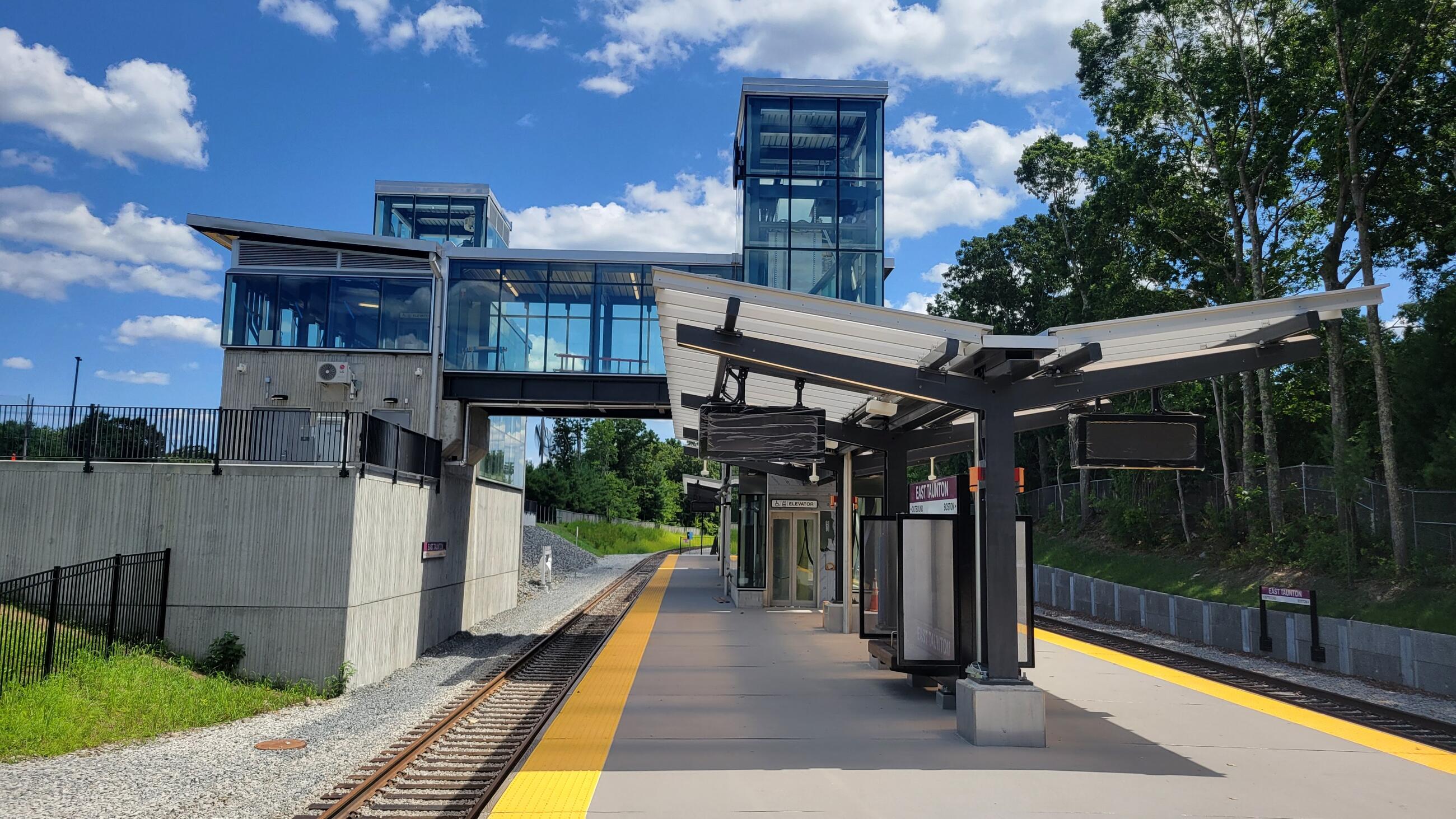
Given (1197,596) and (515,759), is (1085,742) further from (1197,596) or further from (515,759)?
(1197,596)

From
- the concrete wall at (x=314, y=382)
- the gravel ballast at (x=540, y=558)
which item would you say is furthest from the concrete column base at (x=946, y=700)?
the gravel ballast at (x=540, y=558)

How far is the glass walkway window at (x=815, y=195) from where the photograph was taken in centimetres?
2125

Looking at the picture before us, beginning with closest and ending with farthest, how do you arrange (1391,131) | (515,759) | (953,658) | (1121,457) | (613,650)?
1. (515,759)
2. (1121,457)
3. (953,658)
4. (613,650)
5. (1391,131)

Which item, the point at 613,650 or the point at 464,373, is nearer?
the point at 613,650

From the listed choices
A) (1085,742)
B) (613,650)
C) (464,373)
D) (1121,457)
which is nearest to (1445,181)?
(1121,457)

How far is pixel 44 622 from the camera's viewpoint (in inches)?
432

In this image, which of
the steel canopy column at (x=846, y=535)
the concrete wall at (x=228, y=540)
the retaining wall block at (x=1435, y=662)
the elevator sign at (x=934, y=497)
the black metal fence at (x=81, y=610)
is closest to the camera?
the black metal fence at (x=81, y=610)

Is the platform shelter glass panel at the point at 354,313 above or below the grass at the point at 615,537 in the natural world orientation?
above

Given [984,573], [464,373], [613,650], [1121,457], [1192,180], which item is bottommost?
[613,650]

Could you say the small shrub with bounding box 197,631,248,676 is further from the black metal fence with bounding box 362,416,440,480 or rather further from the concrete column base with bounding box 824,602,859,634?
the concrete column base with bounding box 824,602,859,634

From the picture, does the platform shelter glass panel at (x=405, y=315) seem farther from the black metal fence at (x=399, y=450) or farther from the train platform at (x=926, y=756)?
the train platform at (x=926, y=756)

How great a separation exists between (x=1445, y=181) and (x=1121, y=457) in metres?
15.5

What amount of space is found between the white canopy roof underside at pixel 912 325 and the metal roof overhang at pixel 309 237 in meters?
11.2

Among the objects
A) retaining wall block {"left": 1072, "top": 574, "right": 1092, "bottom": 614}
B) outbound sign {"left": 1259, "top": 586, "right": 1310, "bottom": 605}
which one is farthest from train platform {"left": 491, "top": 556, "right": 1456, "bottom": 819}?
retaining wall block {"left": 1072, "top": 574, "right": 1092, "bottom": 614}
